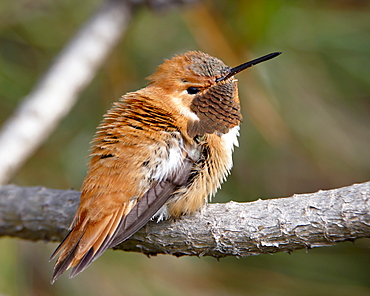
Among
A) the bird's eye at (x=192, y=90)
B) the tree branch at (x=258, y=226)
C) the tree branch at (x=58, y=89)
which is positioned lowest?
the tree branch at (x=258, y=226)

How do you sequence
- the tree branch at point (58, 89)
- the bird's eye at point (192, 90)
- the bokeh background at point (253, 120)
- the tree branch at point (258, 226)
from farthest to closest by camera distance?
the bokeh background at point (253, 120) < the tree branch at point (58, 89) < the bird's eye at point (192, 90) < the tree branch at point (258, 226)

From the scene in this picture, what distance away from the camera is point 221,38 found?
9.56 feet

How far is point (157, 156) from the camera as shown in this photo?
6.15ft

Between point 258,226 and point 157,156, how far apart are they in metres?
0.43

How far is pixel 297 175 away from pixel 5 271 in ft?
6.01

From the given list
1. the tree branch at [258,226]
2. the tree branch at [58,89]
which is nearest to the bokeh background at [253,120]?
the tree branch at [58,89]

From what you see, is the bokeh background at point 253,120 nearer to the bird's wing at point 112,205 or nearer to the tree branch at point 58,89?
the tree branch at point 58,89

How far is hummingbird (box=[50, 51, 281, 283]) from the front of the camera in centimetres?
179

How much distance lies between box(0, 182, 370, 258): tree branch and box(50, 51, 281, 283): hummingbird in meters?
0.09

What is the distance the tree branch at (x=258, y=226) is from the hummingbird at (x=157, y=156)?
9 cm

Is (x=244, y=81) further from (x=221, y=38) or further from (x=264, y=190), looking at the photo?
(x=264, y=190)

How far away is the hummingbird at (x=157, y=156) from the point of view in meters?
1.79

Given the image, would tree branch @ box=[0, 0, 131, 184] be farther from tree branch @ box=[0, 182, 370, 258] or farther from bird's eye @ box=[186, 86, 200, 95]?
Result: bird's eye @ box=[186, 86, 200, 95]

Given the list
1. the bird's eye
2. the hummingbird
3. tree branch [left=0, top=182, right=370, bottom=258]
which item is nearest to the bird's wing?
the hummingbird
